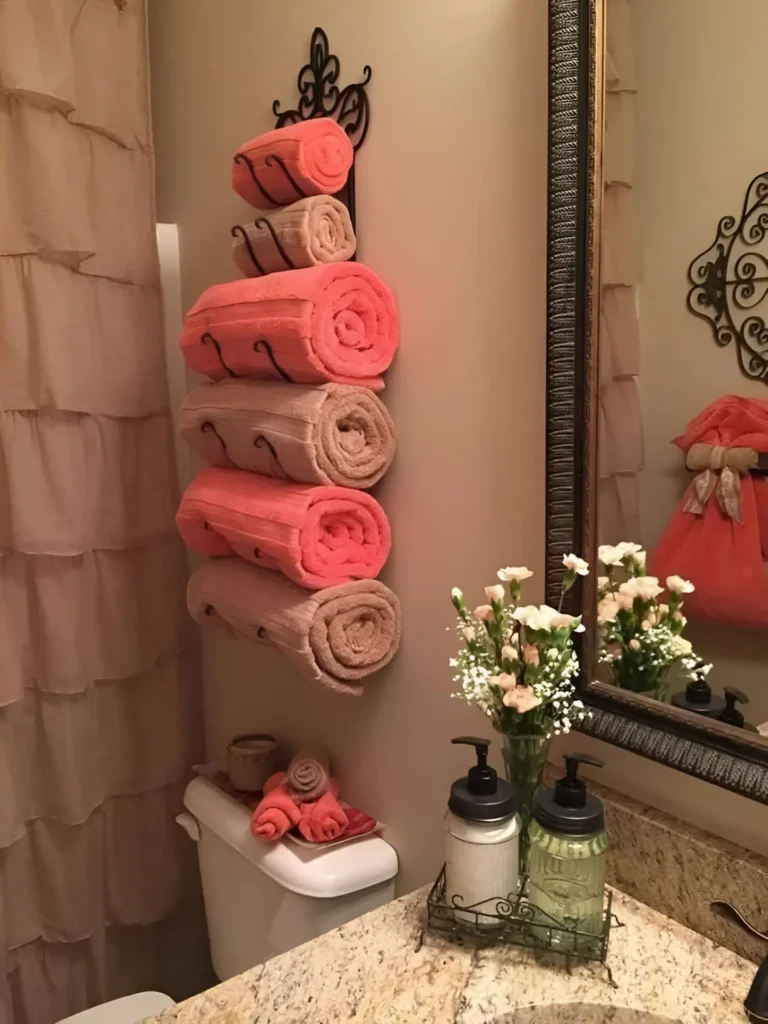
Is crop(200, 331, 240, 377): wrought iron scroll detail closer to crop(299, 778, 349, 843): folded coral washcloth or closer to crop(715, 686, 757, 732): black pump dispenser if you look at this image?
crop(299, 778, 349, 843): folded coral washcloth

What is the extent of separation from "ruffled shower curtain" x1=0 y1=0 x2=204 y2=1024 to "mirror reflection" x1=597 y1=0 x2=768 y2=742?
0.95 m

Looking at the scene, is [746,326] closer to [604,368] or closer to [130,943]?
[604,368]

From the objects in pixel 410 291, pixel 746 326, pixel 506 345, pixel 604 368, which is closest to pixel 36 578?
pixel 410 291

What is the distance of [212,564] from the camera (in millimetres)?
1400

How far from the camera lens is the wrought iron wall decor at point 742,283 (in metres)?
0.84

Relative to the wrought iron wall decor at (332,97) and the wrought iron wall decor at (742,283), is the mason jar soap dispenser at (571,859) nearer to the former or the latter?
the wrought iron wall decor at (742,283)

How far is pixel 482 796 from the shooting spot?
3.03 ft

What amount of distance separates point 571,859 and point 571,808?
0.05 meters

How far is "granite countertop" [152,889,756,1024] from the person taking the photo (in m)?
0.83

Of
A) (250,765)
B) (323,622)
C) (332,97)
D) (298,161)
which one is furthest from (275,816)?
(332,97)

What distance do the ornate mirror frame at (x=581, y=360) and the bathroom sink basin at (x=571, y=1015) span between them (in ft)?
0.78

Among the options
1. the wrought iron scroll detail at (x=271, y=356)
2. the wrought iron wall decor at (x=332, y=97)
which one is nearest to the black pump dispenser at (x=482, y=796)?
the wrought iron scroll detail at (x=271, y=356)

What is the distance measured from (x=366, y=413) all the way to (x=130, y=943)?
49.1 inches

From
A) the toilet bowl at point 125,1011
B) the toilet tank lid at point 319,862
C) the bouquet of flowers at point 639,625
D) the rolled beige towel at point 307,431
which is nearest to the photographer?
the bouquet of flowers at point 639,625
